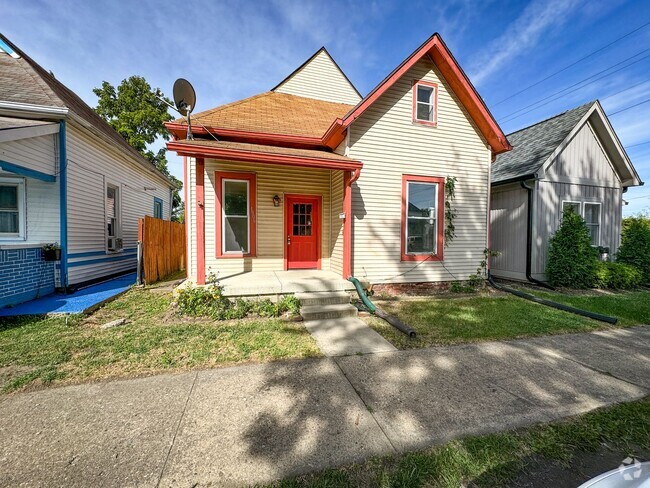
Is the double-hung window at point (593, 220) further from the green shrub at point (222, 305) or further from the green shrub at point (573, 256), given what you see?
the green shrub at point (222, 305)

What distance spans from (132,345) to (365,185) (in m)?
5.74

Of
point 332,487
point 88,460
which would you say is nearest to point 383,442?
point 332,487

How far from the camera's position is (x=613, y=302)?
6910 mm

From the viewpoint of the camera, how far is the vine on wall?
7785 mm

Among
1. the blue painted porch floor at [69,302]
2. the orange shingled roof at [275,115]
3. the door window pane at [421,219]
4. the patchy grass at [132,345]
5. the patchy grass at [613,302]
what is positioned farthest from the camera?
the door window pane at [421,219]

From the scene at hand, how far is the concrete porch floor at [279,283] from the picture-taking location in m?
5.81

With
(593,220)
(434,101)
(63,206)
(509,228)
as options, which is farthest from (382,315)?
(593,220)

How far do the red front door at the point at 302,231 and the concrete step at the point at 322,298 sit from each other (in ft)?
6.89

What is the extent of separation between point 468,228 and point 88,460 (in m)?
8.69

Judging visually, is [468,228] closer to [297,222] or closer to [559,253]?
[559,253]

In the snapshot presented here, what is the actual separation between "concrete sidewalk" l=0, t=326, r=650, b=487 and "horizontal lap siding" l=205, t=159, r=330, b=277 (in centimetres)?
437

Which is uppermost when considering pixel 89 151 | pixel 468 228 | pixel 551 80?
pixel 551 80

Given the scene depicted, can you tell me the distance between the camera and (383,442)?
2232 mm

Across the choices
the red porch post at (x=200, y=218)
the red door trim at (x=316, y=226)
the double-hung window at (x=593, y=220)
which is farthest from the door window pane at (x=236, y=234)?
the double-hung window at (x=593, y=220)
